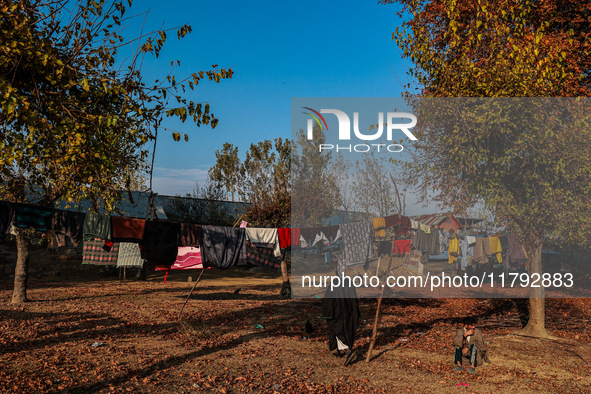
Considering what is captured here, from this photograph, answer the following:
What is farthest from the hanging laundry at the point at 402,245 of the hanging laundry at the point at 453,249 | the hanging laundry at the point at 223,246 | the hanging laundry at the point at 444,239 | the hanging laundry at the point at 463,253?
the hanging laundry at the point at 223,246

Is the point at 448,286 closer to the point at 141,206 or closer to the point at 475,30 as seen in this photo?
the point at 475,30

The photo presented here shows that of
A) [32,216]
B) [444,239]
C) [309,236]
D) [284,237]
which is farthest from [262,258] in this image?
[444,239]

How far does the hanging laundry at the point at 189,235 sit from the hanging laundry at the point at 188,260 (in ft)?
6.21

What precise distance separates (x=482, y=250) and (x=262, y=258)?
11380 mm

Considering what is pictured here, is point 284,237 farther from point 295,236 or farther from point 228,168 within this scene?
point 228,168

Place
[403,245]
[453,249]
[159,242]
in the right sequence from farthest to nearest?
[453,249] → [403,245] → [159,242]

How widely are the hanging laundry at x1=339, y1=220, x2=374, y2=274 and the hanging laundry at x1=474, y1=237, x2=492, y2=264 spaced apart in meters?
7.83

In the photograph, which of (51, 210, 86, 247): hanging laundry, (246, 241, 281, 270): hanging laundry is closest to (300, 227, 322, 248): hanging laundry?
(246, 241, 281, 270): hanging laundry

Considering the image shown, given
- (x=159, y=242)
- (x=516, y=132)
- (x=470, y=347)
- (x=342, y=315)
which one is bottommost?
(x=470, y=347)

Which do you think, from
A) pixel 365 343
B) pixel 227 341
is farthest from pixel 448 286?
pixel 227 341

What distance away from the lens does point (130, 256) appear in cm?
2133

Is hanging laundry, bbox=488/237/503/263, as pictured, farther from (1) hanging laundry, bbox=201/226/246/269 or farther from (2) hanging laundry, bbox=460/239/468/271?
(1) hanging laundry, bbox=201/226/246/269

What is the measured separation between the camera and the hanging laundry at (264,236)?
1567cm

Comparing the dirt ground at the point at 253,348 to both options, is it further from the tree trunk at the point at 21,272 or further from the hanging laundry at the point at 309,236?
the hanging laundry at the point at 309,236
